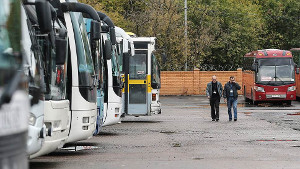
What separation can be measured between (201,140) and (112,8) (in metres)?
46.1

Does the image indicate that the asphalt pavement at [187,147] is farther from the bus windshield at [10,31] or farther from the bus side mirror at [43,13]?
the bus windshield at [10,31]

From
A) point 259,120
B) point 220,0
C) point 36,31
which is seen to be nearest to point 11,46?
point 36,31

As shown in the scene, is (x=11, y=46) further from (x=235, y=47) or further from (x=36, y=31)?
(x=235, y=47)

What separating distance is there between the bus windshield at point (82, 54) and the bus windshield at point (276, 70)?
2914 cm

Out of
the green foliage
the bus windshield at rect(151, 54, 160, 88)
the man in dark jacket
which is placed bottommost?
the man in dark jacket

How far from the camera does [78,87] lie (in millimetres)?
15094

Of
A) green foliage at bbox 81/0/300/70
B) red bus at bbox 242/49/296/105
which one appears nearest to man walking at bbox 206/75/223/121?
red bus at bbox 242/49/296/105

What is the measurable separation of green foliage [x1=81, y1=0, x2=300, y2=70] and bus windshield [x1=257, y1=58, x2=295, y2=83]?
11.2 m

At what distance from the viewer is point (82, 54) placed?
15.3m

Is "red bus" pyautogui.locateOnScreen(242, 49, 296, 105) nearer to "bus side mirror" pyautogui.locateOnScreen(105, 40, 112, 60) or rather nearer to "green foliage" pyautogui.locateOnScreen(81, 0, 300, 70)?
"green foliage" pyautogui.locateOnScreen(81, 0, 300, 70)

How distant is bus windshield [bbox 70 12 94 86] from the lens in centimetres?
1521

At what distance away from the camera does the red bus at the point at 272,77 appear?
43344mm

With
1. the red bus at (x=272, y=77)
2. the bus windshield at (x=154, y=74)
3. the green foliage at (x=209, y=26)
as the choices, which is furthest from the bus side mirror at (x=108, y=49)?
the green foliage at (x=209, y=26)

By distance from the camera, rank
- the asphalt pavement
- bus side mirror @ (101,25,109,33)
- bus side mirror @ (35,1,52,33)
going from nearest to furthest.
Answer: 1. bus side mirror @ (35,1,52,33)
2. the asphalt pavement
3. bus side mirror @ (101,25,109,33)
